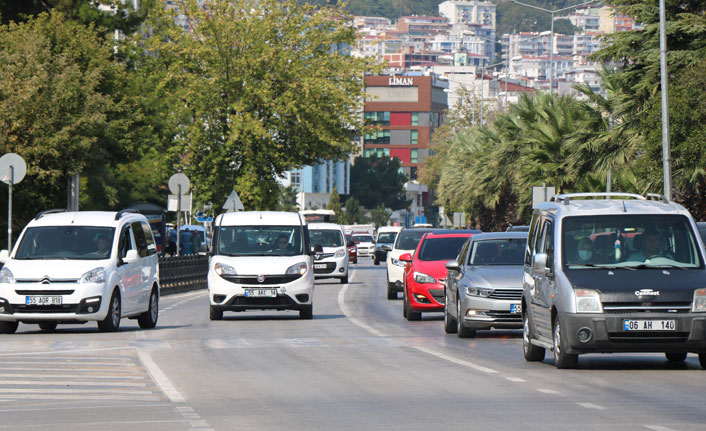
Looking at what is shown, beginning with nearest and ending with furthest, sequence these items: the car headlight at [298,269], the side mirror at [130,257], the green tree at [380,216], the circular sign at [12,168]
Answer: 1. the side mirror at [130,257]
2. the car headlight at [298,269]
3. the circular sign at [12,168]
4. the green tree at [380,216]

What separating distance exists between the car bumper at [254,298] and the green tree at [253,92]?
30344 mm

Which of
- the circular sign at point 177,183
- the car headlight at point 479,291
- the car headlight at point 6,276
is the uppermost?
the circular sign at point 177,183

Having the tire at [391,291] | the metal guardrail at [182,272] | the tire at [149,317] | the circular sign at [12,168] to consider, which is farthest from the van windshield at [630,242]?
the metal guardrail at [182,272]

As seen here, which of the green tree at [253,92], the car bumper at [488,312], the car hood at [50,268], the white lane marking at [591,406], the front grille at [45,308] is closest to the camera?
the white lane marking at [591,406]

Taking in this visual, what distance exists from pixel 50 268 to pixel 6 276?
722 mm

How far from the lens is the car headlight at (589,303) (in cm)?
1470

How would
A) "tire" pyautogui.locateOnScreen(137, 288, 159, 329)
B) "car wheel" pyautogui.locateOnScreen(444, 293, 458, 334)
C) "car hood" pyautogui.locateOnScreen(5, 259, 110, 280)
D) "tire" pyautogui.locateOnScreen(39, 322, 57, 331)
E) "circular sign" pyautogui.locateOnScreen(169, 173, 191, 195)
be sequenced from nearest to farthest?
1. "car hood" pyautogui.locateOnScreen(5, 259, 110, 280)
2. "car wheel" pyautogui.locateOnScreen(444, 293, 458, 334)
3. "tire" pyautogui.locateOnScreen(39, 322, 57, 331)
4. "tire" pyautogui.locateOnScreen(137, 288, 159, 329)
5. "circular sign" pyautogui.locateOnScreen(169, 173, 191, 195)

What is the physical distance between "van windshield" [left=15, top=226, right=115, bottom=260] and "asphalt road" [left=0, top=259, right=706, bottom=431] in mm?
1263

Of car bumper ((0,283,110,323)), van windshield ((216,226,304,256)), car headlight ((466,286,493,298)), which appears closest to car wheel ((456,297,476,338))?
car headlight ((466,286,493,298))

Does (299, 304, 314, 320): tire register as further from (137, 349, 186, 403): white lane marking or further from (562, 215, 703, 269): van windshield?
(562, 215, 703, 269): van windshield

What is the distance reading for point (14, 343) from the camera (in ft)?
65.5

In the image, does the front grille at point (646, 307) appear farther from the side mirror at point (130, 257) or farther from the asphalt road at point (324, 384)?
the side mirror at point (130, 257)

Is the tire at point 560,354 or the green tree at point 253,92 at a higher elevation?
the green tree at point 253,92

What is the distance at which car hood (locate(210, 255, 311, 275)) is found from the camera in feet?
84.9
